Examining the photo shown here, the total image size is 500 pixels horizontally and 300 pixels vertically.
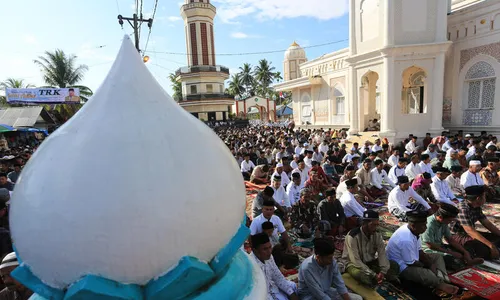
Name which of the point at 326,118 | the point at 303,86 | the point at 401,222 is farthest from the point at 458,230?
the point at 303,86

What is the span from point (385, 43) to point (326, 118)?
7.70 metres

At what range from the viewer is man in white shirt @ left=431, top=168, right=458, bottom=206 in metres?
6.12

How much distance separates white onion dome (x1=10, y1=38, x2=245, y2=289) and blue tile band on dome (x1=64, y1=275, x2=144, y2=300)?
0.03 m

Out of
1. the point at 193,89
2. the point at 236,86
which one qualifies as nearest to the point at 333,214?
the point at 193,89

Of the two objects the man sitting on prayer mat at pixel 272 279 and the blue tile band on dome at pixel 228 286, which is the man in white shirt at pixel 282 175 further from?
the blue tile band on dome at pixel 228 286

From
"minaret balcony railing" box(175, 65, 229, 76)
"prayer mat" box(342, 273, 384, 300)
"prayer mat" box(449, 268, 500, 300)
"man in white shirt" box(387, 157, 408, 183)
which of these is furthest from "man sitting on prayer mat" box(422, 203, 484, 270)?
"minaret balcony railing" box(175, 65, 229, 76)

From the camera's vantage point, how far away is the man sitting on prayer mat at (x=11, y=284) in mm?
2338

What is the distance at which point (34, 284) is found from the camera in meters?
1.21

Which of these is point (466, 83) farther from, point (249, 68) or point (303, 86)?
point (249, 68)

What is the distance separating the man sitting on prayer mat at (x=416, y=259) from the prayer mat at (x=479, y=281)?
28 cm

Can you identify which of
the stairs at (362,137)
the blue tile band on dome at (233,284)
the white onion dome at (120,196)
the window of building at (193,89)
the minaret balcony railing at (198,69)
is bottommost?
the stairs at (362,137)

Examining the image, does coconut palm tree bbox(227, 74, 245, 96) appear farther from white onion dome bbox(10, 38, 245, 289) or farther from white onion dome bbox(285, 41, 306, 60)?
white onion dome bbox(10, 38, 245, 289)

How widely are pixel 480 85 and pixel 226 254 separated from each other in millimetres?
15560

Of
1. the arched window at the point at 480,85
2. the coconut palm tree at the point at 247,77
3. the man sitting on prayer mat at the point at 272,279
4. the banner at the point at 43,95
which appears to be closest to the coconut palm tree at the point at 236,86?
the coconut palm tree at the point at 247,77
